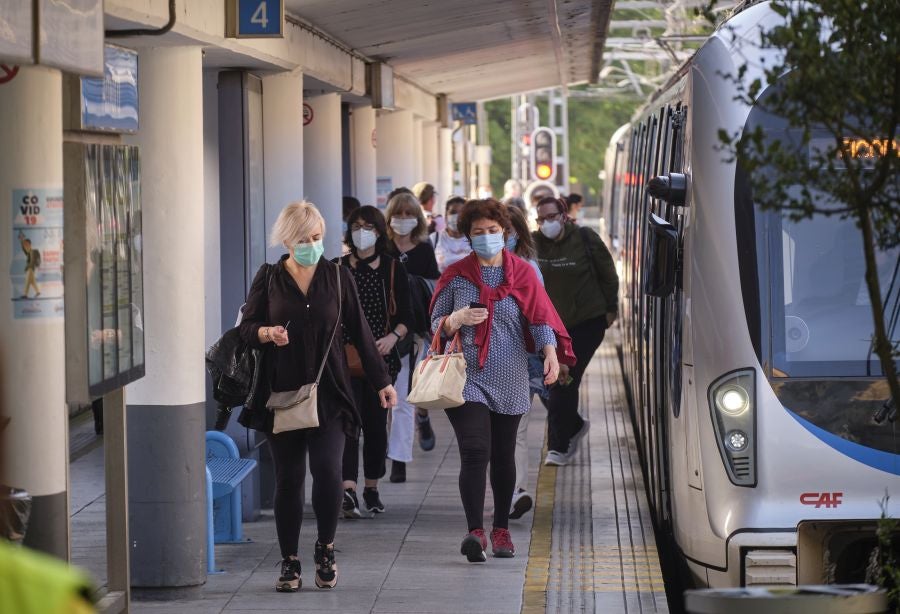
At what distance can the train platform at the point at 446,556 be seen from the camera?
23.2 feet

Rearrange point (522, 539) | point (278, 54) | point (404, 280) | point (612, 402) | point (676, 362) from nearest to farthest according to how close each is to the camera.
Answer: point (676, 362) → point (522, 539) → point (404, 280) → point (278, 54) → point (612, 402)

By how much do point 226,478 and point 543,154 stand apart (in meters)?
26.4

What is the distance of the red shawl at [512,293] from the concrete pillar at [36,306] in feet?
9.49

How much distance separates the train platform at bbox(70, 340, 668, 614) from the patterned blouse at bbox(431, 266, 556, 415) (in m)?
0.83

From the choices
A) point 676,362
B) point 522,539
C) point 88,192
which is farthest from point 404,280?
point 88,192

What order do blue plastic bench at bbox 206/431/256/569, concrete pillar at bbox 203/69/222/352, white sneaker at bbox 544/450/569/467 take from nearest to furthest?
blue plastic bench at bbox 206/431/256/569, concrete pillar at bbox 203/69/222/352, white sneaker at bbox 544/450/569/467

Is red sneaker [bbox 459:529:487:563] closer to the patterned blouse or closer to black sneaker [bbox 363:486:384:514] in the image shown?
the patterned blouse

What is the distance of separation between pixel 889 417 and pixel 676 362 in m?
1.01

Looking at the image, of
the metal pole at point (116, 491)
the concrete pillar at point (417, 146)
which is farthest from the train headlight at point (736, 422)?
the concrete pillar at point (417, 146)

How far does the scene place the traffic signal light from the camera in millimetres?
33750

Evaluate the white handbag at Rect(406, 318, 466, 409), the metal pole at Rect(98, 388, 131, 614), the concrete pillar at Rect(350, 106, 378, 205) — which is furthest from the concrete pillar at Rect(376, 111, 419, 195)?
the metal pole at Rect(98, 388, 131, 614)

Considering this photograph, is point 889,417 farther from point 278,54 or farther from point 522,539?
point 278,54

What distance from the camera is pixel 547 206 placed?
10.8 metres

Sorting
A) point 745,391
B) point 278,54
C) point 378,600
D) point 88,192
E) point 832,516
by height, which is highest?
point 278,54
